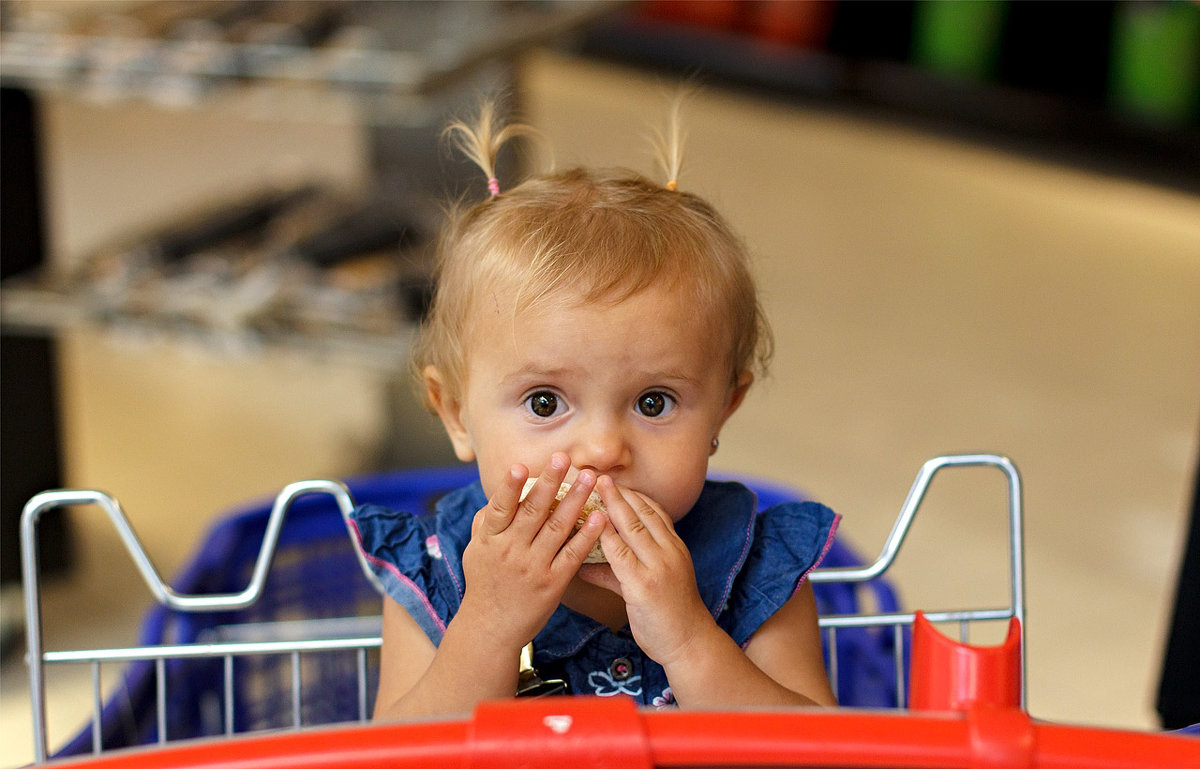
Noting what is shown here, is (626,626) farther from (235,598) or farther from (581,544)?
(235,598)

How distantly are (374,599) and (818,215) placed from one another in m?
2.82

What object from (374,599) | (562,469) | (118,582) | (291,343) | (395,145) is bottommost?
(118,582)

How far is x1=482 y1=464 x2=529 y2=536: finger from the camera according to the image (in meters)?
0.76

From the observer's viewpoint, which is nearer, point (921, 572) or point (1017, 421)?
point (921, 572)

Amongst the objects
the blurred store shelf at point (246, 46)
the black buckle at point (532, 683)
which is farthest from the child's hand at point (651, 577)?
the blurred store shelf at point (246, 46)

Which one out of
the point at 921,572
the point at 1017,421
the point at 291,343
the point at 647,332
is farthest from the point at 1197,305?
the point at 647,332

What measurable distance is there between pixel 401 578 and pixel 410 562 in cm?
1

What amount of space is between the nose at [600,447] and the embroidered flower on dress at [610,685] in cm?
18

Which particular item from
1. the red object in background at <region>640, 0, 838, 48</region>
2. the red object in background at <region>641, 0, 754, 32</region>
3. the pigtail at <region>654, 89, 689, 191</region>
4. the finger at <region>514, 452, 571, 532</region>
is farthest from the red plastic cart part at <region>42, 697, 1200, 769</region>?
the red object in background at <region>641, 0, 754, 32</region>

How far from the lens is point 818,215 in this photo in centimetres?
402

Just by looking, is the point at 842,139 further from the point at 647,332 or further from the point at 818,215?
the point at 647,332

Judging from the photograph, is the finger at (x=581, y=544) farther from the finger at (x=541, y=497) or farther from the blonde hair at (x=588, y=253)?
the blonde hair at (x=588, y=253)

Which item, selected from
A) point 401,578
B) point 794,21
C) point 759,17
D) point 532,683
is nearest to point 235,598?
point 401,578

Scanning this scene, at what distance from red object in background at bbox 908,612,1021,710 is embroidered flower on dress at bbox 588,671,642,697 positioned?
1.18 feet
